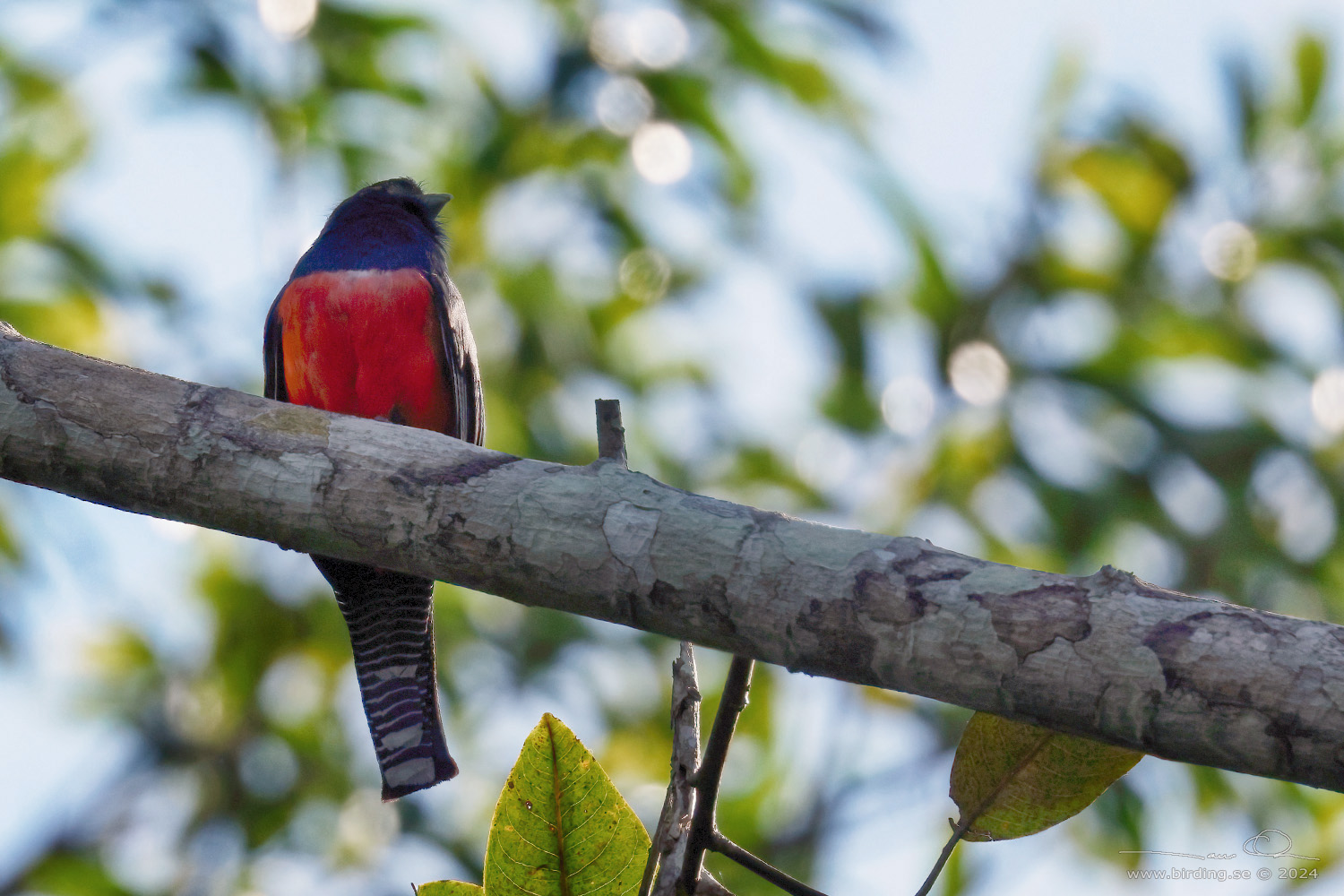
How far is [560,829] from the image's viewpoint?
173 cm

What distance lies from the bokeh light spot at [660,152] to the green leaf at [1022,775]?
184 inches

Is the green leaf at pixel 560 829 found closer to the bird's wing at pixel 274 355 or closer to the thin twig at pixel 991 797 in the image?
the thin twig at pixel 991 797

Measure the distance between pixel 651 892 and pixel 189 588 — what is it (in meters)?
5.71

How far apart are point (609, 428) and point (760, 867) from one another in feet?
2.94

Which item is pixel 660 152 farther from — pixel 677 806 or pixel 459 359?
pixel 677 806

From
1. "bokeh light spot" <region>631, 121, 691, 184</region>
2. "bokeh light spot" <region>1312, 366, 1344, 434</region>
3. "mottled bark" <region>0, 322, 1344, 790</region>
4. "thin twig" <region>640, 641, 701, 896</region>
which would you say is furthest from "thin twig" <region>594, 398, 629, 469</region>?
"bokeh light spot" <region>1312, 366, 1344, 434</region>

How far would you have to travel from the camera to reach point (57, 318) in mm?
5910

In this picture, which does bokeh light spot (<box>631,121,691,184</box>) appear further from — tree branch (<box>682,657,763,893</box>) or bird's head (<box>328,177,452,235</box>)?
tree branch (<box>682,657,763,893</box>)

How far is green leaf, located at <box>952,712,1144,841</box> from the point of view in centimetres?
183

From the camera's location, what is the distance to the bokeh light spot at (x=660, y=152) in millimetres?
6164

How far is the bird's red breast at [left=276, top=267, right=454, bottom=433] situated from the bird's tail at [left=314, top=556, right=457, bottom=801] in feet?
2.40

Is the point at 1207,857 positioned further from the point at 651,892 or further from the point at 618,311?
the point at 618,311

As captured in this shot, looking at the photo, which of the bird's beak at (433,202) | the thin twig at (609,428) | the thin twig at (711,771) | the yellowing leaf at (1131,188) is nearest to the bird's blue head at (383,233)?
the bird's beak at (433,202)

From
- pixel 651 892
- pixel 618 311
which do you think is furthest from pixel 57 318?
pixel 651 892
